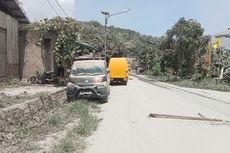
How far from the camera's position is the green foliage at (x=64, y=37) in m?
32.5

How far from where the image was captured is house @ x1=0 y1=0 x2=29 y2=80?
93.7 ft

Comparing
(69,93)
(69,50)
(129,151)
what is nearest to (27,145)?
(129,151)

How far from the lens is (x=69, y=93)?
69.2ft

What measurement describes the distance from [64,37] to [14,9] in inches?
150

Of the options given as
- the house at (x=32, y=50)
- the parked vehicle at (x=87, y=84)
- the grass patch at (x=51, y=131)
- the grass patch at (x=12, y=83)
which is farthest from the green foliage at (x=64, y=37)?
the grass patch at (x=51, y=131)

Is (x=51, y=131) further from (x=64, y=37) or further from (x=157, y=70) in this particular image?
(x=157, y=70)

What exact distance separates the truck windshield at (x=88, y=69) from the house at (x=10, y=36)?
781 centimetres

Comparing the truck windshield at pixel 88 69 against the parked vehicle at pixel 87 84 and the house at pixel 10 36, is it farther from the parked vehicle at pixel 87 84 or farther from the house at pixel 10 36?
the house at pixel 10 36

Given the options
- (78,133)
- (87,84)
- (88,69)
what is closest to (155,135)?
(78,133)

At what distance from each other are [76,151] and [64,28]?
2368cm

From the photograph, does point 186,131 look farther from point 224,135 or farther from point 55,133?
point 55,133

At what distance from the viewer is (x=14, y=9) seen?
31.7m

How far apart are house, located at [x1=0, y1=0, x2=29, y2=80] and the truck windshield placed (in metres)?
7.81

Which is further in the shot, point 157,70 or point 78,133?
point 157,70
